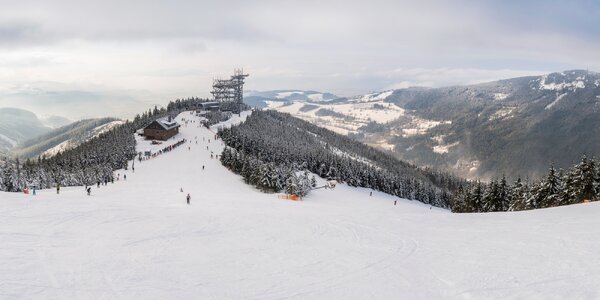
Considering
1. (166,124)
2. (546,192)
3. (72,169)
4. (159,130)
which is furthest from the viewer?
(166,124)

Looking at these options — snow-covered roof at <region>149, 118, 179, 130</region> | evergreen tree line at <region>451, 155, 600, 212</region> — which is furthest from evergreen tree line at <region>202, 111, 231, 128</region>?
evergreen tree line at <region>451, 155, 600, 212</region>

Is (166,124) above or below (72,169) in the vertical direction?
above

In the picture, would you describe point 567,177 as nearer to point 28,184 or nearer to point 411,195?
point 411,195

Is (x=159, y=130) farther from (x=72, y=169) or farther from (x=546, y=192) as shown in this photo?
(x=546, y=192)

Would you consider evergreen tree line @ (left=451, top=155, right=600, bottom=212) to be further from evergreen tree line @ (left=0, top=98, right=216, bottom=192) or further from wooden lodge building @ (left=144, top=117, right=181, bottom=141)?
wooden lodge building @ (left=144, top=117, right=181, bottom=141)

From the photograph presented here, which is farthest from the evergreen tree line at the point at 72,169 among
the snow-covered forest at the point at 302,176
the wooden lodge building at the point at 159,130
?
the wooden lodge building at the point at 159,130

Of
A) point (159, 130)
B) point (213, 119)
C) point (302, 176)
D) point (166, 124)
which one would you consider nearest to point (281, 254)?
point (302, 176)
